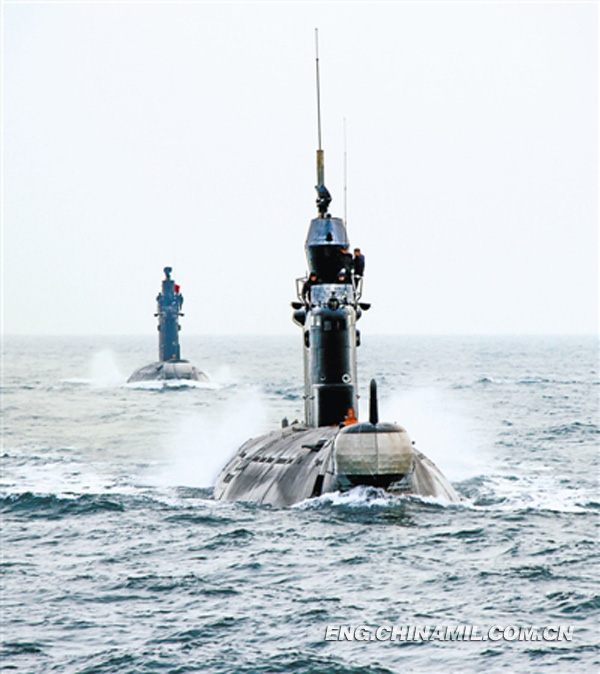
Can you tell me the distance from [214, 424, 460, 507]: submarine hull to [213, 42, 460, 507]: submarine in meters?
0.03

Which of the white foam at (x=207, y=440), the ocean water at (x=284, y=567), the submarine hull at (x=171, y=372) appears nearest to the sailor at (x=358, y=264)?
the ocean water at (x=284, y=567)

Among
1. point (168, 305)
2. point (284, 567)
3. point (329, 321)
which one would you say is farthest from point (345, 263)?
point (168, 305)

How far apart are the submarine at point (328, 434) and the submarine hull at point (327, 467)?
32 millimetres

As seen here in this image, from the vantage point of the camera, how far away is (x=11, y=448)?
2490 inches

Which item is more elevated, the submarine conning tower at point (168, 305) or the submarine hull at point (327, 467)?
the submarine conning tower at point (168, 305)

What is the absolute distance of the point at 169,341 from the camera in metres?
119

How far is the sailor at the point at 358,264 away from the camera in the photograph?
41.5 meters

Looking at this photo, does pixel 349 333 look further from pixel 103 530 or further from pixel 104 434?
pixel 104 434

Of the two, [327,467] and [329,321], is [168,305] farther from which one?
[327,467]

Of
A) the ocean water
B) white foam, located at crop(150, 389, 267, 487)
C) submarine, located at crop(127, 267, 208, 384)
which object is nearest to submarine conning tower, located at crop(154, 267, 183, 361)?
submarine, located at crop(127, 267, 208, 384)

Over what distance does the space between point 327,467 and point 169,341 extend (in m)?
85.8

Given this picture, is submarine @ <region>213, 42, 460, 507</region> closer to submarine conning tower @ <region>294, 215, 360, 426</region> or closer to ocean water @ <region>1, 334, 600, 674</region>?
submarine conning tower @ <region>294, 215, 360, 426</region>

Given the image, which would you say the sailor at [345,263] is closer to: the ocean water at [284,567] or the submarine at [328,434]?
the submarine at [328,434]

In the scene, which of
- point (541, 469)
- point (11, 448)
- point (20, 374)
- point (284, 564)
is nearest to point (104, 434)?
point (11, 448)
